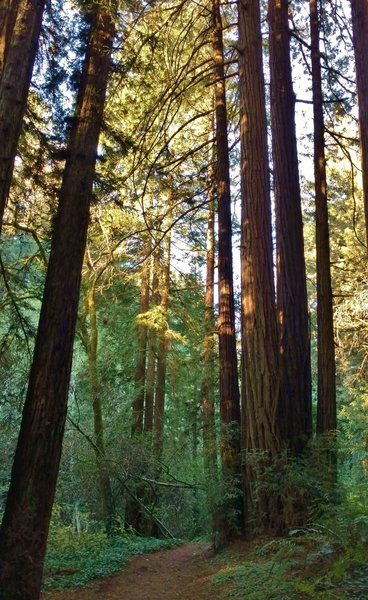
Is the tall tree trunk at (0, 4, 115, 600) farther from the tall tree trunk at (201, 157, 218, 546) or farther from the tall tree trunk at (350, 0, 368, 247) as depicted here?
the tall tree trunk at (201, 157, 218, 546)

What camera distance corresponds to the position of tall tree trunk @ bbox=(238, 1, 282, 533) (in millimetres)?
7613

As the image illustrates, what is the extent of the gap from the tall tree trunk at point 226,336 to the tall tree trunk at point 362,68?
3194mm

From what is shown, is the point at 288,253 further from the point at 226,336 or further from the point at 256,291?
the point at 226,336

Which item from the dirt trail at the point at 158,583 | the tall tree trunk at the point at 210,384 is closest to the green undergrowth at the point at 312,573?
the dirt trail at the point at 158,583

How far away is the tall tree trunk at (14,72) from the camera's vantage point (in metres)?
5.45

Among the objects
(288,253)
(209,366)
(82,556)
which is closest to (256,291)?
(288,253)

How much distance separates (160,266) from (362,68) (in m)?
9.78

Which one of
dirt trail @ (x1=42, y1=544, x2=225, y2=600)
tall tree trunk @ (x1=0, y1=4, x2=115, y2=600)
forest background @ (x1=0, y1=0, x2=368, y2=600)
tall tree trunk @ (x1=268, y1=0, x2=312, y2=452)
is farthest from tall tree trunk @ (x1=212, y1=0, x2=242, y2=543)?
tall tree trunk @ (x1=0, y1=4, x2=115, y2=600)

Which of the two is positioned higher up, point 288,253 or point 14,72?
point 14,72

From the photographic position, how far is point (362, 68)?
6.33 meters

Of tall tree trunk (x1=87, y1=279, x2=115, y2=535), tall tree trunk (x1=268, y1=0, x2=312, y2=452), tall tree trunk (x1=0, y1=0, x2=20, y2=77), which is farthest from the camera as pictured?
tall tree trunk (x1=87, y1=279, x2=115, y2=535)

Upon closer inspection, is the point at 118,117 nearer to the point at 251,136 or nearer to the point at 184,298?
the point at 251,136

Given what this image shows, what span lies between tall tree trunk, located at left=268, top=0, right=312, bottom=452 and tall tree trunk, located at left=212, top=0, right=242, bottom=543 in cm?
121

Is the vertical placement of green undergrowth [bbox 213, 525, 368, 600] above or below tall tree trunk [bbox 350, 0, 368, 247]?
below
